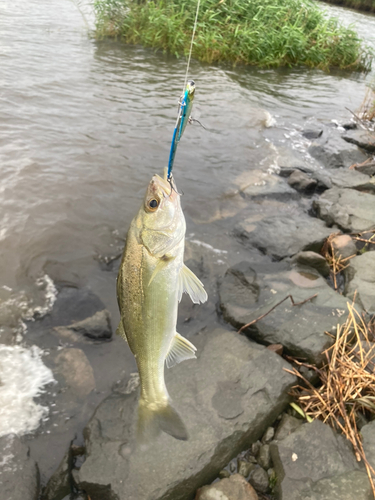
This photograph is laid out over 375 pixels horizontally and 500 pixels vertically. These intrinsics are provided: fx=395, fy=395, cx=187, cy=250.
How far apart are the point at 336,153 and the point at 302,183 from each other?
2174 millimetres

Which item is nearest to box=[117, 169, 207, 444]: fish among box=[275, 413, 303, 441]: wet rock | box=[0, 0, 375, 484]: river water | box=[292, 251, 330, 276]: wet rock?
box=[275, 413, 303, 441]: wet rock

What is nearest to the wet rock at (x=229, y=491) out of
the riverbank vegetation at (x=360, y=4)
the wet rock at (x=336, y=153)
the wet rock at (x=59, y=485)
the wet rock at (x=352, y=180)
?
the wet rock at (x=59, y=485)

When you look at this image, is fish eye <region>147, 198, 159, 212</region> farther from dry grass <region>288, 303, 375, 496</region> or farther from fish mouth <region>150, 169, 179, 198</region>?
dry grass <region>288, 303, 375, 496</region>

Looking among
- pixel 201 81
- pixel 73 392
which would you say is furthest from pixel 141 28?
pixel 73 392

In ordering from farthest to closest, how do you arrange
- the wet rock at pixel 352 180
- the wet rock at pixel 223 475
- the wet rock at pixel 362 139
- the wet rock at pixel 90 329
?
the wet rock at pixel 362 139
the wet rock at pixel 352 180
the wet rock at pixel 90 329
the wet rock at pixel 223 475

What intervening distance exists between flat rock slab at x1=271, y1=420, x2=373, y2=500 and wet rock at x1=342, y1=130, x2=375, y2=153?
9.03 m

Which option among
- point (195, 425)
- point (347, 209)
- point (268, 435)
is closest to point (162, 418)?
point (195, 425)

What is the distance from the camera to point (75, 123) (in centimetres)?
946

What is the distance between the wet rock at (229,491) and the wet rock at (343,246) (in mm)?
3616

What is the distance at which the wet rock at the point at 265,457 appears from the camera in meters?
3.31

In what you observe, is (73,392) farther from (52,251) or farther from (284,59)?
(284,59)

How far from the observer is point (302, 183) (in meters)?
8.06

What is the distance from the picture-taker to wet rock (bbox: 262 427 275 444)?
138 inches

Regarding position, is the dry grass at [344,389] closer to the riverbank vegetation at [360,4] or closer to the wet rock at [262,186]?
the wet rock at [262,186]
